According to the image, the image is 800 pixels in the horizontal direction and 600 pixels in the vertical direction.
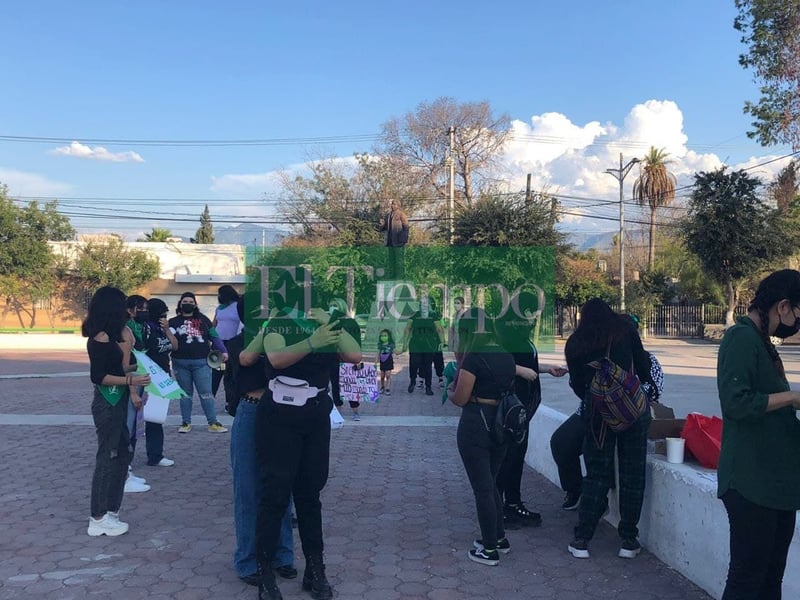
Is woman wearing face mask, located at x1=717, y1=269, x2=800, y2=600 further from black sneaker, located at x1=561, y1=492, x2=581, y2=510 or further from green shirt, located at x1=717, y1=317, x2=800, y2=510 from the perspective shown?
black sneaker, located at x1=561, y1=492, x2=581, y2=510

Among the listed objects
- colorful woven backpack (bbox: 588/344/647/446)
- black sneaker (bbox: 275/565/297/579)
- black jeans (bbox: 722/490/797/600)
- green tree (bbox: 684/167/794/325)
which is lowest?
black sneaker (bbox: 275/565/297/579)

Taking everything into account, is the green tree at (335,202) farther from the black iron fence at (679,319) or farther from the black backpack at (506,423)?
the black backpack at (506,423)

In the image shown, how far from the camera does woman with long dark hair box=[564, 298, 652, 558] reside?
14.0 feet

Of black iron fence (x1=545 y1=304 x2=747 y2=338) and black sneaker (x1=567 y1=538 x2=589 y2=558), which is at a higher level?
black iron fence (x1=545 y1=304 x2=747 y2=338)

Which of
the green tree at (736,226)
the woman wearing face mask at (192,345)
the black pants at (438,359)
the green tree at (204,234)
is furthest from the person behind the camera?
the green tree at (204,234)

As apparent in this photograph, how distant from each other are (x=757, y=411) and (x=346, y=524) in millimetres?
3267

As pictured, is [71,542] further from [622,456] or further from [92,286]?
[92,286]

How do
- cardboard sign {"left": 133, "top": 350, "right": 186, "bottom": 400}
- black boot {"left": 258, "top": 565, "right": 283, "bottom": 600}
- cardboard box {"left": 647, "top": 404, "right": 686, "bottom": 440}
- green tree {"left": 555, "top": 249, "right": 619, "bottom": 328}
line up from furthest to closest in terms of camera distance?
green tree {"left": 555, "top": 249, "right": 619, "bottom": 328} → cardboard sign {"left": 133, "top": 350, "right": 186, "bottom": 400} → cardboard box {"left": 647, "top": 404, "right": 686, "bottom": 440} → black boot {"left": 258, "top": 565, "right": 283, "bottom": 600}

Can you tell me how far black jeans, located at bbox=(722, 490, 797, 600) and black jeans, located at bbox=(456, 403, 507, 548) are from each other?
1.56m

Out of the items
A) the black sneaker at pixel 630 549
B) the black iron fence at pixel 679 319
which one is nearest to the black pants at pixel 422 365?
the black sneaker at pixel 630 549

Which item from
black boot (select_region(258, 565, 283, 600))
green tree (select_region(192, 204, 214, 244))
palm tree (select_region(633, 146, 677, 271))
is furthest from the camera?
green tree (select_region(192, 204, 214, 244))

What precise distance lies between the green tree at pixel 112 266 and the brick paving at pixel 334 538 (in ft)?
102

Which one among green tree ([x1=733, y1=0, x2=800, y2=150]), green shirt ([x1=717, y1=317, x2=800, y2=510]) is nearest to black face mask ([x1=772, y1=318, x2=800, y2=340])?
green shirt ([x1=717, y1=317, x2=800, y2=510])

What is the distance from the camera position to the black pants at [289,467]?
11.6 ft
